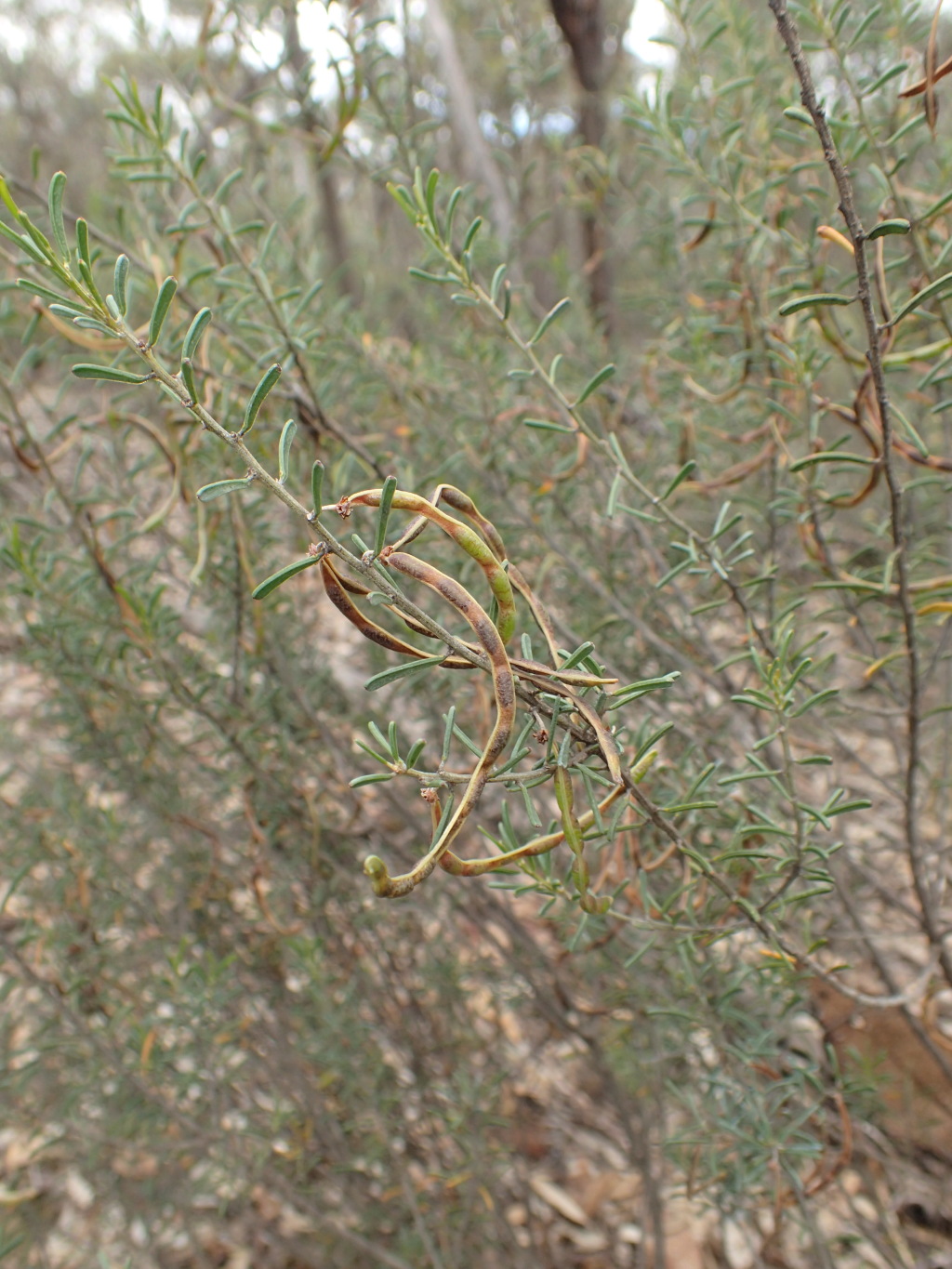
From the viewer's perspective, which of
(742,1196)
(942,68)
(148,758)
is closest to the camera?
(942,68)

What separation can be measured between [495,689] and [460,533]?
0.30ft

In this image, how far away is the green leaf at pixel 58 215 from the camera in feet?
1.75

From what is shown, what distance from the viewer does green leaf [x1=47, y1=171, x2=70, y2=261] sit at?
1.75 ft

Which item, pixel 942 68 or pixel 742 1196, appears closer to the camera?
pixel 942 68

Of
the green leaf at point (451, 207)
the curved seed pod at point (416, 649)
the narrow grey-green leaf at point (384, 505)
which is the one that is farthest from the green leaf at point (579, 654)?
the green leaf at point (451, 207)

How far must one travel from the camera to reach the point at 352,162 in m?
1.42

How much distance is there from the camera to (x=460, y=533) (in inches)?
20.6

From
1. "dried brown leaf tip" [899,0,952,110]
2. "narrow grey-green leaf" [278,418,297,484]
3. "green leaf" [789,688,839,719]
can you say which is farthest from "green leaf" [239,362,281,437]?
"dried brown leaf tip" [899,0,952,110]

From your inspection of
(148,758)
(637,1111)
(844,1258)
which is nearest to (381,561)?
(148,758)

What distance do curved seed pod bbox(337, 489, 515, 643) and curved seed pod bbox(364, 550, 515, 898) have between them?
0.08ft

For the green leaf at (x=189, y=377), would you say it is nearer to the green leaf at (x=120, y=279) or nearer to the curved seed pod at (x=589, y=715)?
the green leaf at (x=120, y=279)

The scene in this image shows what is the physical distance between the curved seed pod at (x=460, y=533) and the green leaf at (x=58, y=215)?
0.22 m

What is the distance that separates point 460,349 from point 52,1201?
209 centimetres

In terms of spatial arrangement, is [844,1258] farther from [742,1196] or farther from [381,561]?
[381,561]
